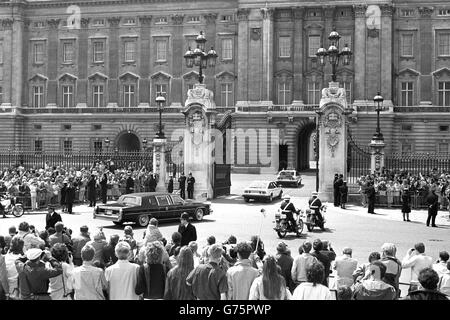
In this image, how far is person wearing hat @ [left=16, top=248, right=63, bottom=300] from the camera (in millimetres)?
8578

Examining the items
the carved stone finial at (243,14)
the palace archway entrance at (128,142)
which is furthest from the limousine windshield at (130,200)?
the palace archway entrance at (128,142)

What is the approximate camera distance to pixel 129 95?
6244 centimetres

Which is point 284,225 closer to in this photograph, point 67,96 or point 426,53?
point 426,53

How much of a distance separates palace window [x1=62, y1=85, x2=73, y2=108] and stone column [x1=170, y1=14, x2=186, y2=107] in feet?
37.5

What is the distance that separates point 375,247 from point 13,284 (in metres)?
11.7

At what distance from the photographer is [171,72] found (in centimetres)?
6091

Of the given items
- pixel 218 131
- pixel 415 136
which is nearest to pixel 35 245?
pixel 218 131

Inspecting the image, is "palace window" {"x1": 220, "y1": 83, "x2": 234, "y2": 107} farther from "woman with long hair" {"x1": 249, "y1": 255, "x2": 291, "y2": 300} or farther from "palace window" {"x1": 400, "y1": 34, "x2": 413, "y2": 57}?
"woman with long hair" {"x1": 249, "y1": 255, "x2": 291, "y2": 300}

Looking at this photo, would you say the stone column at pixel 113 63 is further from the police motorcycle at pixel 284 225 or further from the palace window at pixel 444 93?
the police motorcycle at pixel 284 225

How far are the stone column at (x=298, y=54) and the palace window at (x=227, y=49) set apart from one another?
665 cm

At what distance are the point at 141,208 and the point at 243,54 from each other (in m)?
37.7

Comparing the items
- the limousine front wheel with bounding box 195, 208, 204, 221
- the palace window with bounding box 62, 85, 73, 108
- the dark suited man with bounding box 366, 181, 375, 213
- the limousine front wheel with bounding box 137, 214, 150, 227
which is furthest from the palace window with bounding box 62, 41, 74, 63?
the limousine front wheel with bounding box 137, 214, 150, 227

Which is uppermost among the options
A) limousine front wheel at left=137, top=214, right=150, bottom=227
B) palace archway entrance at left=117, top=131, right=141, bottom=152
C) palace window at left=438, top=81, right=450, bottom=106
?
palace window at left=438, top=81, right=450, bottom=106
